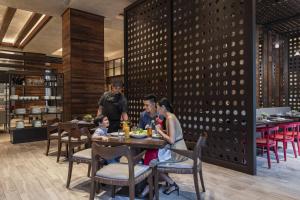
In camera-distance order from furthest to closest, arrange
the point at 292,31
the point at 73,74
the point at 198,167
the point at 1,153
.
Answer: the point at 292,31
the point at 73,74
the point at 1,153
the point at 198,167

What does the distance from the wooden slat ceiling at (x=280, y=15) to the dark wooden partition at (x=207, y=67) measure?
269 cm

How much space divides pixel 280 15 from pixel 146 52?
457cm

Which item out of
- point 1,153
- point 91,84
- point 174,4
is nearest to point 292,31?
point 174,4

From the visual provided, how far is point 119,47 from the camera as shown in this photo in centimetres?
1181

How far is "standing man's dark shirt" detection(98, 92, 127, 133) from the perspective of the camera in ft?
13.1

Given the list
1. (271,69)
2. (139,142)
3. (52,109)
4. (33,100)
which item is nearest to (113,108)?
(139,142)

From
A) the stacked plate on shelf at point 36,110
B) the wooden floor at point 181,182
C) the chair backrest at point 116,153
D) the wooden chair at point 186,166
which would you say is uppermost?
the stacked plate on shelf at point 36,110

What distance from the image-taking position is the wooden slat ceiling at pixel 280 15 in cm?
612

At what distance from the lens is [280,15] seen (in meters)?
6.86

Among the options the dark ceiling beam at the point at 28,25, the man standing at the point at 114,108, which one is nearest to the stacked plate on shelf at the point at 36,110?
the dark ceiling beam at the point at 28,25

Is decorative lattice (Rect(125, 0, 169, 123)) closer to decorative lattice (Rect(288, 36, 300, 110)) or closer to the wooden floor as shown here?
the wooden floor

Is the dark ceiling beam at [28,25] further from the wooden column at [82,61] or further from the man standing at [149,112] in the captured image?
the man standing at [149,112]

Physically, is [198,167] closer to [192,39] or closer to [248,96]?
[248,96]

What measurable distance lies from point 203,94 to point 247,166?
151 centimetres
